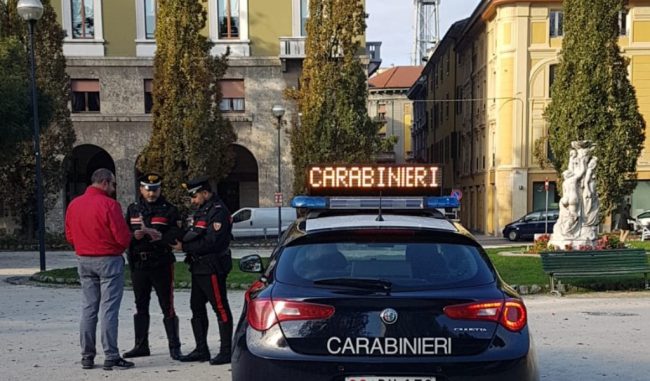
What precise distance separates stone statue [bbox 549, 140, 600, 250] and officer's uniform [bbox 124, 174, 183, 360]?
12.1 meters

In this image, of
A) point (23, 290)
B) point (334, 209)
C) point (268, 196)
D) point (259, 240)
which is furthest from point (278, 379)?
point (268, 196)

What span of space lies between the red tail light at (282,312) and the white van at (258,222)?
2323cm

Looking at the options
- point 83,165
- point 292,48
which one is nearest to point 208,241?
point 292,48

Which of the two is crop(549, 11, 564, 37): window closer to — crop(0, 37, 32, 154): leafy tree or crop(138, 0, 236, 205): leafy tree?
crop(138, 0, 236, 205): leafy tree

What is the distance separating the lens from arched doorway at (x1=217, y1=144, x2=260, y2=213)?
110 ft

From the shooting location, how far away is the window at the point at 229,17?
30984mm

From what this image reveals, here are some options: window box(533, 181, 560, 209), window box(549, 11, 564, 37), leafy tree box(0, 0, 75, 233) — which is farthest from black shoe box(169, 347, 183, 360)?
window box(549, 11, 564, 37)

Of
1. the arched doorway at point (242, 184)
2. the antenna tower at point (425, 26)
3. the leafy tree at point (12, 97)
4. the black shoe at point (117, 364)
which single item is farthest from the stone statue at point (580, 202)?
the antenna tower at point (425, 26)

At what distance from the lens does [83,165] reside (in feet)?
109

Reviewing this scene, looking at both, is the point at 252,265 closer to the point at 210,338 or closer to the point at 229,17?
the point at 210,338

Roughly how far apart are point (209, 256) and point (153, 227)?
2.26 feet

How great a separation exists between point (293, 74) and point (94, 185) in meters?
25.8

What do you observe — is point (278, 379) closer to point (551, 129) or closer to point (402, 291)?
point (402, 291)

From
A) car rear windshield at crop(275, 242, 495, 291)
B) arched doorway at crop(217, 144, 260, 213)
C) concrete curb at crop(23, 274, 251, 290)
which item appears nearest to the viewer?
car rear windshield at crop(275, 242, 495, 291)
